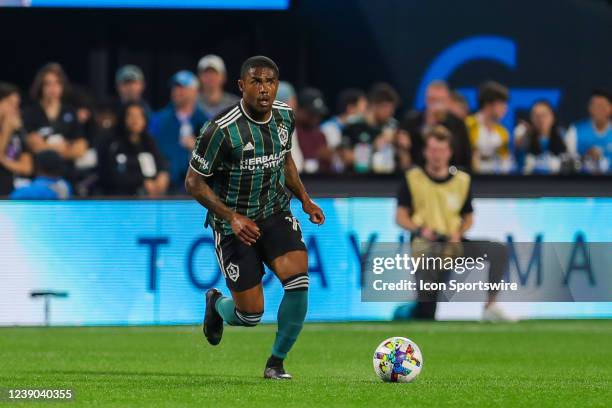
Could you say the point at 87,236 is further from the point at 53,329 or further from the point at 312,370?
the point at 312,370

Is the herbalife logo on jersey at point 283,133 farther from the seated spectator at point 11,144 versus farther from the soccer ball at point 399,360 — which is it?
the seated spectator at point 11,144

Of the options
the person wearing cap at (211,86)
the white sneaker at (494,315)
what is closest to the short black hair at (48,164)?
the person wearing cap at (211,86)

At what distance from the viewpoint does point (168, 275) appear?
52.0 ft

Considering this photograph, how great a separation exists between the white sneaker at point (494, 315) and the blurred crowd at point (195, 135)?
1.73 m

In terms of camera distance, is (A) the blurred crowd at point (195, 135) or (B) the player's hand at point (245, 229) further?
(A) the blurred crowd at point (195, 135)

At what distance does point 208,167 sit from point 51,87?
7831 millimetres

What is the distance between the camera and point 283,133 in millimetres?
10578

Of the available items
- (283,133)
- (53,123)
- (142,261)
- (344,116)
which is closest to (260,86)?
(283,133)

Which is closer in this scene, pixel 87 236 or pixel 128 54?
pixel 87 236

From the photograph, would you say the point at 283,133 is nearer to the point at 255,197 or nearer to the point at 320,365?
the point at 255,197

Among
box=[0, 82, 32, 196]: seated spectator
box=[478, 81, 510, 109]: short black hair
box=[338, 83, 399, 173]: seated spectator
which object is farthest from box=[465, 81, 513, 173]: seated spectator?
box=[0, 82, 32, 196]: seated spectator

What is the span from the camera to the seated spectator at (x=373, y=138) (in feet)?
61.4

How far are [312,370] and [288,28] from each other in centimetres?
1381

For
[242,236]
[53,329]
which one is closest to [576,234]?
[53,329]
